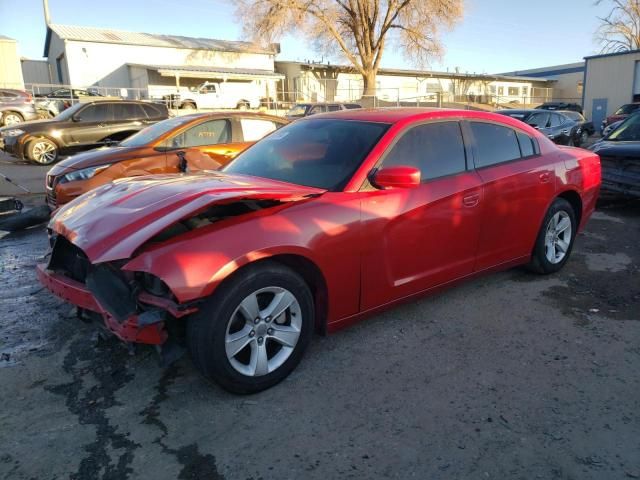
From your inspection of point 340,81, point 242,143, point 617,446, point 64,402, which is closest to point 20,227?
point 242,143

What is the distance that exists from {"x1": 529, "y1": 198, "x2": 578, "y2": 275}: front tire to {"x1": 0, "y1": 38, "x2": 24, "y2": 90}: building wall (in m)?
39.7

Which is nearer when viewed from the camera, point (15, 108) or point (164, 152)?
point (164, 152)

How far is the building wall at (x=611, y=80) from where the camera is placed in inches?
1256

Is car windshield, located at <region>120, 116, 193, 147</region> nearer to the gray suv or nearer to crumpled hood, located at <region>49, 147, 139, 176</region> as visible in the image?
crumpled hood, located at <region>49, 147, 139, 176</region>

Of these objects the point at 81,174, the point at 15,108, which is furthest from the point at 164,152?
the point at 15,108

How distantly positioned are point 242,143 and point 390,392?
534 centimetres

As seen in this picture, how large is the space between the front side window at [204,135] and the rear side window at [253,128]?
245 mm

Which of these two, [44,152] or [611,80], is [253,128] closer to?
[44,152]

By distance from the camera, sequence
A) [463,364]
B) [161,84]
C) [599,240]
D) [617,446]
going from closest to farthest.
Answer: [617,446]
[463,364]
[599,240]
[161,84]

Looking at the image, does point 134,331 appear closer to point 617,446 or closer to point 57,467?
point 57,467

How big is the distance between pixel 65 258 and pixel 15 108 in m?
21.6

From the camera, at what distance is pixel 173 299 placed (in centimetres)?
264

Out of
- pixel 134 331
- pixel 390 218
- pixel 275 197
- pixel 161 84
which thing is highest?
pixel 161 84

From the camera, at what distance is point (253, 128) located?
25.5 feet
